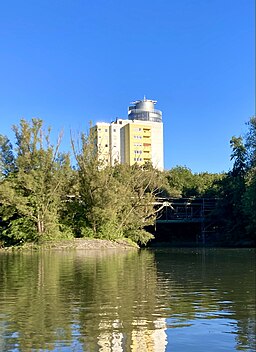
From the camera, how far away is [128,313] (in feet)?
32.0

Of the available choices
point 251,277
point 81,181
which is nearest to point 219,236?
point 81,181

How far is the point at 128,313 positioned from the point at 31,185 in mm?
29679

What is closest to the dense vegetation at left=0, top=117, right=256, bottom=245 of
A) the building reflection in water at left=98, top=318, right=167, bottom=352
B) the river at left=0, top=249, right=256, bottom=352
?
the river at left=0, top=249, right=256, bottom=352

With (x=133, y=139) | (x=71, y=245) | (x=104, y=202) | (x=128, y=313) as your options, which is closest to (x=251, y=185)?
(x=104, y=202)

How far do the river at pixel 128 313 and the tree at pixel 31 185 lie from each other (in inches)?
860

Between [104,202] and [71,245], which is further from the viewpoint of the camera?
[104,202]

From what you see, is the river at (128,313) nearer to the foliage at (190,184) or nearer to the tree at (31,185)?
the tree at (31,185)

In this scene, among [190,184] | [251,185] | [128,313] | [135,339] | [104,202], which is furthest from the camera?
[190,184]

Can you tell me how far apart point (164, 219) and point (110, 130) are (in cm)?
6812

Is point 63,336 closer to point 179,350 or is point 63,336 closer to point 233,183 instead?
point 179,350

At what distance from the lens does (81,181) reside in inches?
1604

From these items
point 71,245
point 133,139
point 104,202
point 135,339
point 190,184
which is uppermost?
point 133,139

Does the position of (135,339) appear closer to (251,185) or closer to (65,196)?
(65,196)

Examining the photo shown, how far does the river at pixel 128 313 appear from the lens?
24.4 ft
